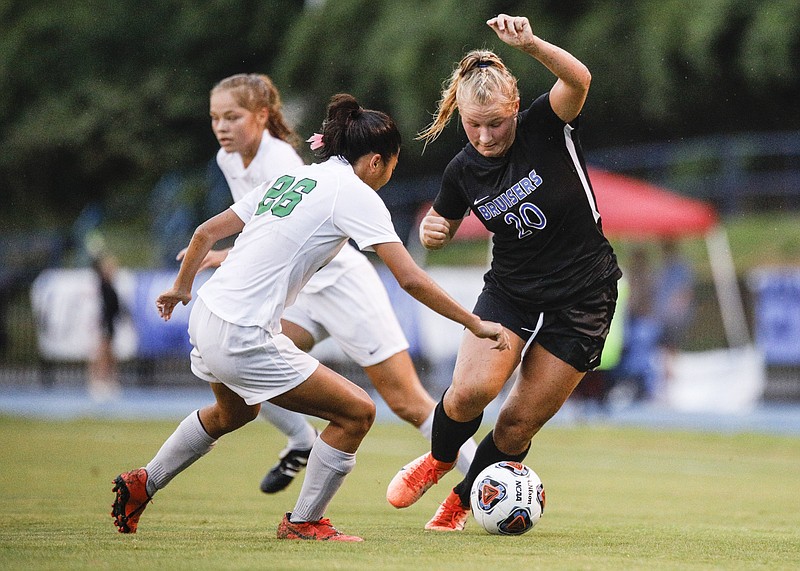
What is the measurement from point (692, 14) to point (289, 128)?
14714 millimetres

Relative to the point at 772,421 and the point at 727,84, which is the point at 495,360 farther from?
the point at 727,84

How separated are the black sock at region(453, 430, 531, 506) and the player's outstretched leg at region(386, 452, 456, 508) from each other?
4.9 inches

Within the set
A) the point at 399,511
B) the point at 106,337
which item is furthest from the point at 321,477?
the point at 106,337

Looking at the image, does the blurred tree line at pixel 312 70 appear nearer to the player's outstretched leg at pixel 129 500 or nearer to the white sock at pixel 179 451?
the white sock at pixel 179 451

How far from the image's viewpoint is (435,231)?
620 centimetres

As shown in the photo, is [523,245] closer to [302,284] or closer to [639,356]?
[302,284]

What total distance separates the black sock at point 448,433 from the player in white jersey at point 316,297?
26.7 inches

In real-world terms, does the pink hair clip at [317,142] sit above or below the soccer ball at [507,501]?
above

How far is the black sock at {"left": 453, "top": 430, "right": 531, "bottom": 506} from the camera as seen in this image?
6.39m

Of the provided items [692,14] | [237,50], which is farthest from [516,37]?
[237,50]

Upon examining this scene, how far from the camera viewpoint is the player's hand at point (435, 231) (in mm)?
6199

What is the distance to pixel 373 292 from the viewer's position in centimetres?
757

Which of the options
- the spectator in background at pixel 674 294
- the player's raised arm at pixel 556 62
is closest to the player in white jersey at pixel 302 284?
the player's raised arm at pixel 556 62

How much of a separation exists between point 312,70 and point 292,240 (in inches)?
779
